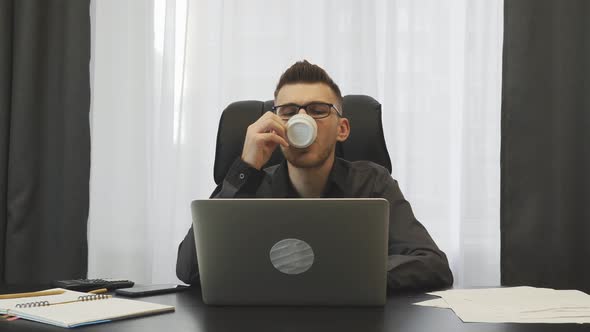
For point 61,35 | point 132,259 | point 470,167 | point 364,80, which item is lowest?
point 132,259

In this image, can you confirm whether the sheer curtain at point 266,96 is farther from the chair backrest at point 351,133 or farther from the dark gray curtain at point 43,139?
the chair backrest at point 351,133

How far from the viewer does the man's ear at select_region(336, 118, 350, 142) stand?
164 cm

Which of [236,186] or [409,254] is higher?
[236,186]

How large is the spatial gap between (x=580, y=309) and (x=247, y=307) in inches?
19.4

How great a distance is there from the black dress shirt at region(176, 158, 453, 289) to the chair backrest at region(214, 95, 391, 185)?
0.06 metres

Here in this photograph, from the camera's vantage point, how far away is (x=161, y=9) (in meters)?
2.55

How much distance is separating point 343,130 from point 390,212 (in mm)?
295

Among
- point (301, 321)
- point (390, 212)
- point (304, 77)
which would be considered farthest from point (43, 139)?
point (301, 321)

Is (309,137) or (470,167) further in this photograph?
(470,167)

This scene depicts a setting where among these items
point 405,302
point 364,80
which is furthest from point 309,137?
point 364,80

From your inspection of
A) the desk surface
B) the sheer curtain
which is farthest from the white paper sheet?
the sheer curtain

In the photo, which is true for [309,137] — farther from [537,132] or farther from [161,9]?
[161,9]

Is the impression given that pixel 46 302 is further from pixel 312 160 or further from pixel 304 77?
pixel 304 77

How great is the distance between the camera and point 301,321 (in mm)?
813
